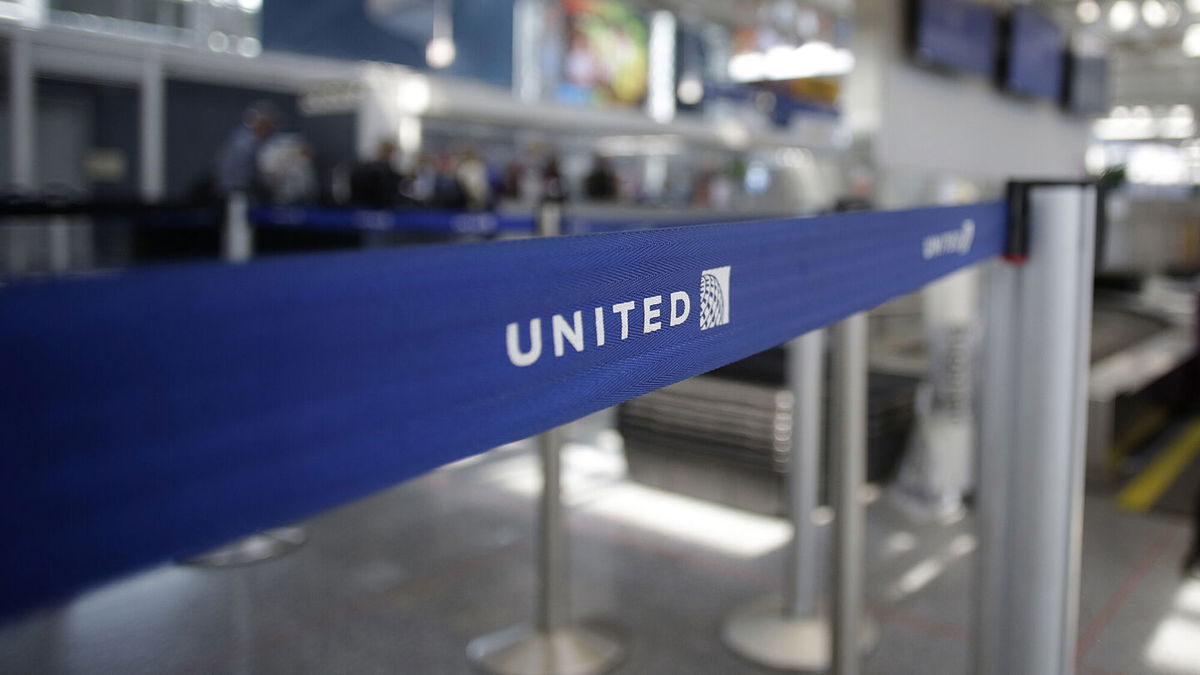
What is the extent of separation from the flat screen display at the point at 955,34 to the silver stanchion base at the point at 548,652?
612 centimetres

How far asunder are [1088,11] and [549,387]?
1709 centimetres

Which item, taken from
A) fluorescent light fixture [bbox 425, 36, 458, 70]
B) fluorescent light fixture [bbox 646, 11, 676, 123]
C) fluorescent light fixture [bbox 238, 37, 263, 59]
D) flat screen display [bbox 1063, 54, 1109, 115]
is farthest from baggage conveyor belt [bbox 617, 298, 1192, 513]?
fluorescent light fixture [bbox 646, 11, 676, 123]

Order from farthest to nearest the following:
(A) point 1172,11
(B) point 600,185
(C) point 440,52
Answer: (A) point 1172,11
(B) point 600,185
(C) point 440,52

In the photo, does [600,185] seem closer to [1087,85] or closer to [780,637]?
[1087,85]

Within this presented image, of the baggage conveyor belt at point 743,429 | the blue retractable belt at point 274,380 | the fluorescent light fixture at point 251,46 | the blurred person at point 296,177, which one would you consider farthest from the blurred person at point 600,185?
the blue retractable belt at point 274,380

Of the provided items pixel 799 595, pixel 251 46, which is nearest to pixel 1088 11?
pixel 251 46

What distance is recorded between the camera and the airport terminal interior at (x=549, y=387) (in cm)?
53

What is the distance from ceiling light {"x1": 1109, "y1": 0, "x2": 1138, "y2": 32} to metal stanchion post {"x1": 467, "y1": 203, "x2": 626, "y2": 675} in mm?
14106

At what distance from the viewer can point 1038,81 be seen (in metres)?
9.67

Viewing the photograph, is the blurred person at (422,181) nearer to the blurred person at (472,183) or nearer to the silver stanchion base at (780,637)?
the blurred person at (472,183)

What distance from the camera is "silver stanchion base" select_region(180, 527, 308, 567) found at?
3322mm

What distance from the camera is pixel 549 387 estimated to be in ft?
2.50

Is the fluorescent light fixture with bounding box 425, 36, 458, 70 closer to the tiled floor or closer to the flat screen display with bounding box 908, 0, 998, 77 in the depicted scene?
the flat screen display with bounding box 908, 0, 998, 77

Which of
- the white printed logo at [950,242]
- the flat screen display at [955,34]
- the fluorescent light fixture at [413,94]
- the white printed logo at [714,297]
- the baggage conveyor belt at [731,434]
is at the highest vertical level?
the flat screen display at [955,34]
